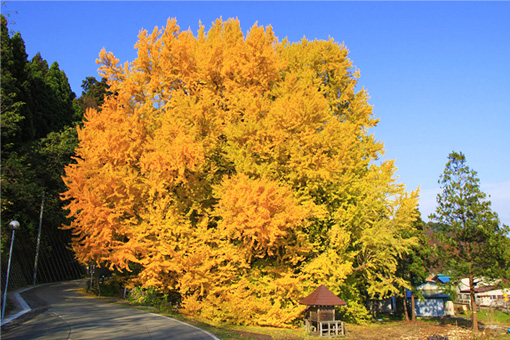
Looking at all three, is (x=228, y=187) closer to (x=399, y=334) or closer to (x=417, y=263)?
(x=399, y=334)

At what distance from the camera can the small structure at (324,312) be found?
16266 mm

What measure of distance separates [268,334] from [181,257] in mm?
4667

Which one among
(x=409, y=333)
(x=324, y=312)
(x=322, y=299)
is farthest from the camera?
(x=409, y=333)

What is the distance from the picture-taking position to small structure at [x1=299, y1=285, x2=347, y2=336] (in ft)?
53.4

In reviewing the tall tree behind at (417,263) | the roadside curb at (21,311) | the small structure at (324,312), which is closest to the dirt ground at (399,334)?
the small structure at (324,312)

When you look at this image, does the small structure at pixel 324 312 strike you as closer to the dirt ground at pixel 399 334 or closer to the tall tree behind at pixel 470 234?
the dirt ground at pixel 399 334

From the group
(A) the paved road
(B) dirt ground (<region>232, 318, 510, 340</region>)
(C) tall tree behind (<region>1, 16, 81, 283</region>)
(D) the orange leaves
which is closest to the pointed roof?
(B) dirt ground (<region>232, 318, 510, 340</region>)

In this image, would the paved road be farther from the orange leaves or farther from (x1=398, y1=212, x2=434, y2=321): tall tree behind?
(x1=398, y1=212, x2=434, y2=321): tall tree behind

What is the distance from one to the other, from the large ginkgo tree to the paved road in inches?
79.6

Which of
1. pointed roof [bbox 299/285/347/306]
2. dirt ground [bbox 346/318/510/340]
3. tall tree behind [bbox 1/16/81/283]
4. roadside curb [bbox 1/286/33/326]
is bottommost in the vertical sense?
dirt ground [bbox 346/318/510/340]

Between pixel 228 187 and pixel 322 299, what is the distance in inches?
242

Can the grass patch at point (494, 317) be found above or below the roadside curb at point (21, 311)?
below

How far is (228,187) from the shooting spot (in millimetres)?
16812

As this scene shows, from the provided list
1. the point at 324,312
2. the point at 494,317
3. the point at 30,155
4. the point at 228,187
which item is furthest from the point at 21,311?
the point at 494,317
